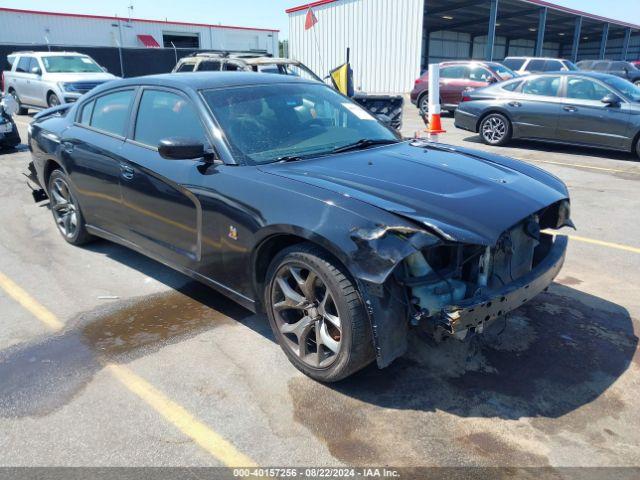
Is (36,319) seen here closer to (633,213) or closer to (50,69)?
(633,213)

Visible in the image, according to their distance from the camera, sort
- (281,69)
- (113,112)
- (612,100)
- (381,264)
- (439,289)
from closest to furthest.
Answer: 1. (381,264)
2. (439,289)
3. (113,112)
4. (612,100)
5. (281,69)

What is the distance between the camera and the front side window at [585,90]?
9.54 metres

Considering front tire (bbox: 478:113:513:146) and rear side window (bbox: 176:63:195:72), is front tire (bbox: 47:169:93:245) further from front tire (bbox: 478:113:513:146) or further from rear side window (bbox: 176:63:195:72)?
front tire (bbox: 478:113:513:146)

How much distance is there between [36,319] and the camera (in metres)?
3.79

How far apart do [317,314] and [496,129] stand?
9165 mm

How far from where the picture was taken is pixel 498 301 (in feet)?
8.70

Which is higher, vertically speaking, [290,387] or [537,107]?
[537,107]

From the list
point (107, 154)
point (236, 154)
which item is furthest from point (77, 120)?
point (236, 154)

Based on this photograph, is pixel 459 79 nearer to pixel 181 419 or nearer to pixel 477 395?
pixel 477 395

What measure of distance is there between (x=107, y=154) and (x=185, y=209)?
3.75 ft

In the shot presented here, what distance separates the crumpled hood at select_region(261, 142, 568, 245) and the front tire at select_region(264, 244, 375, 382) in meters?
0.41

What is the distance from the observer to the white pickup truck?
14258 mm

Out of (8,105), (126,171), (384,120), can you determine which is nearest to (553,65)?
(384,120)

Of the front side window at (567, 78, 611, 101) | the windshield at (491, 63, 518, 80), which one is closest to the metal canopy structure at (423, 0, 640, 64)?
the windshield at (491, 63, 518, 80)
